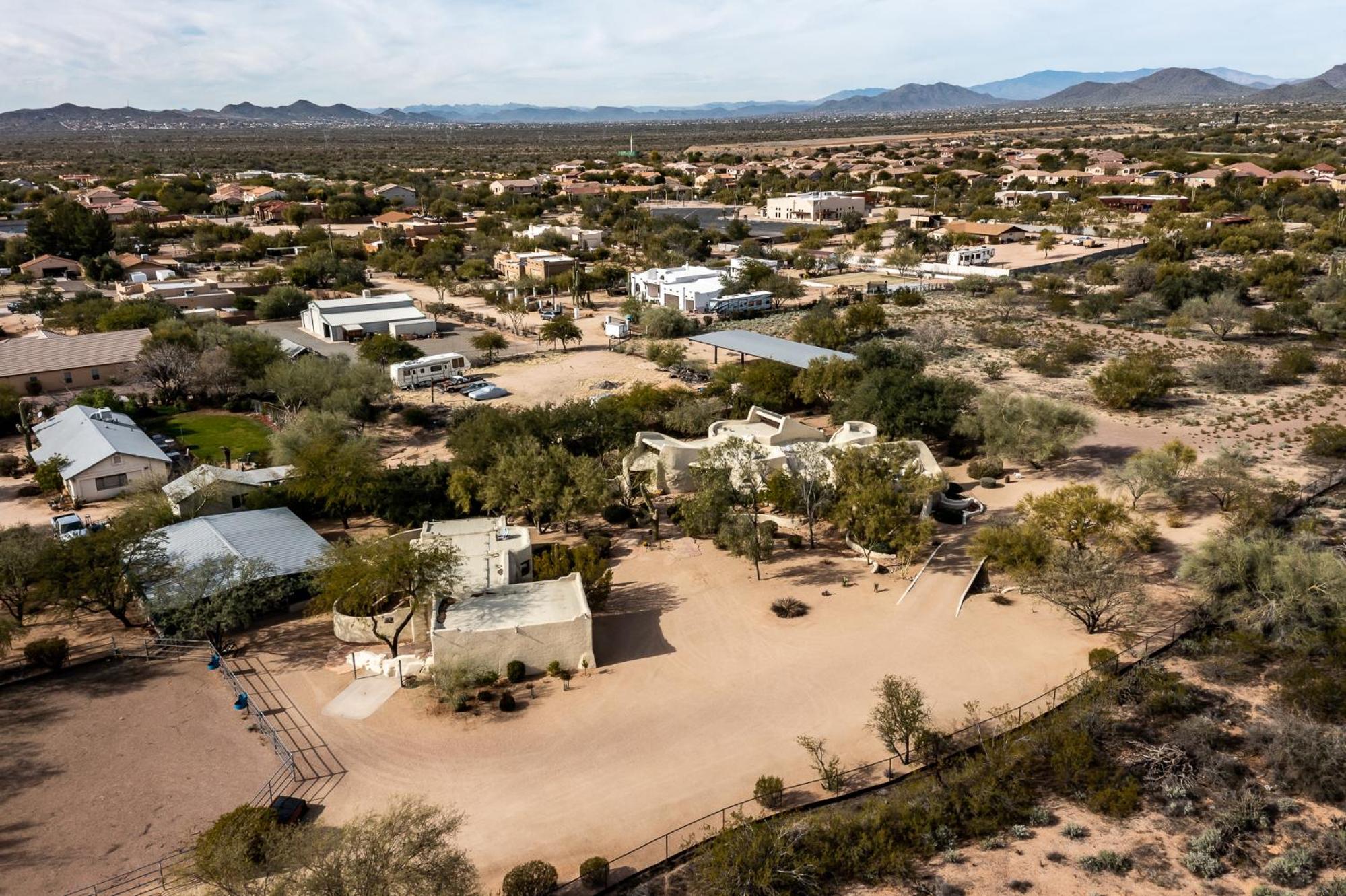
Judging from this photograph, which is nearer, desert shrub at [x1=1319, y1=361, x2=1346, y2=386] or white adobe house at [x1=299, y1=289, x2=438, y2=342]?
desert shrub at [x1=1319, y1=361, x2=1346, y2=386]

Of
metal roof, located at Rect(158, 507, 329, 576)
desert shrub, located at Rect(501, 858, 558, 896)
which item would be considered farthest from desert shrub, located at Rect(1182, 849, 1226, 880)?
metal roof, located at Rect(158, 507, 329, 576)

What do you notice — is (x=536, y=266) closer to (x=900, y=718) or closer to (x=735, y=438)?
(x=735, y=438)

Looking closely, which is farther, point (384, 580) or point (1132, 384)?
point (1132, 384)

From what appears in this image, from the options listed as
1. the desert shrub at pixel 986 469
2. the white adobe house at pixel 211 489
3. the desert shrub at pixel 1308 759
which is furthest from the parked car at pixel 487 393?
the desert shrub at pixel 1308 759

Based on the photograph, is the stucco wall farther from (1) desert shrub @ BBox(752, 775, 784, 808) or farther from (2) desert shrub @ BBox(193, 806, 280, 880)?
(1) desert shrub @ BBox(752, 775, 784, 808)

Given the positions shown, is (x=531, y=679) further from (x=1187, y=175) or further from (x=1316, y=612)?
(x=1187, y=175)

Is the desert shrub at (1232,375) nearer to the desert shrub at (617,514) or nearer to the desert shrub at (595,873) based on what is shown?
the desert shrub at (617,514)

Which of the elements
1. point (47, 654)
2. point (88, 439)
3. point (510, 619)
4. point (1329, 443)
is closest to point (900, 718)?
point (510, 619)
